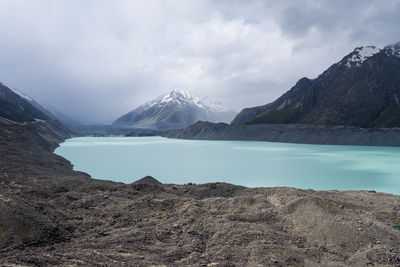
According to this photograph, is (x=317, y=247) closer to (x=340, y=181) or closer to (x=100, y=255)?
(x=100, y=255)

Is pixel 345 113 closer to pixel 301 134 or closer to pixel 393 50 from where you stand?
pixel 301 134

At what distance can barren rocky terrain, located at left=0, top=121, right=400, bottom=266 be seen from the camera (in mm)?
5938

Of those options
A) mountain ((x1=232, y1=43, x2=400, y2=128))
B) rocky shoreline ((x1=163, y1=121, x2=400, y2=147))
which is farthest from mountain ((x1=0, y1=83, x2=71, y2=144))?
mountain ((x1=232, y1=43, x2=400, y2=128))

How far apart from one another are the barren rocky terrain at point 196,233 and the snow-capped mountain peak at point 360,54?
98.7 m

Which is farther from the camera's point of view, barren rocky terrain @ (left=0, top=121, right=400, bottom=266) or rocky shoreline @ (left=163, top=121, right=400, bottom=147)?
rocky shoreline @ (left=163, top=121, right=400, bottom=147)

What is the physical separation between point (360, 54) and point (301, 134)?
4833cm

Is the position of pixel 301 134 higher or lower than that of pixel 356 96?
lower

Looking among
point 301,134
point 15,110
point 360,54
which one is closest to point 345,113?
point 301,134

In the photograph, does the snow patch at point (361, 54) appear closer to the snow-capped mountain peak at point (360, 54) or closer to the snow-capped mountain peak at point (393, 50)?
the snow-capped mountain peak at point (360, 54)

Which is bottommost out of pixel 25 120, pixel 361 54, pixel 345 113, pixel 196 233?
pixel 196 233

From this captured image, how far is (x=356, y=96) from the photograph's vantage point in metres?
81.8

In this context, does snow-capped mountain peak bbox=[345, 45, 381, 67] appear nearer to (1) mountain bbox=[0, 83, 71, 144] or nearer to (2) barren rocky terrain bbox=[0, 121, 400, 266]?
(1) mountain bbox=[0, 83, 71, 144]

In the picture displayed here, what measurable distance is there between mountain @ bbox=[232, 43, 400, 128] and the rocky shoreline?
22.3 feet

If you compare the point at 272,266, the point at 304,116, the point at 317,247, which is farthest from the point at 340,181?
the point at 304,116
